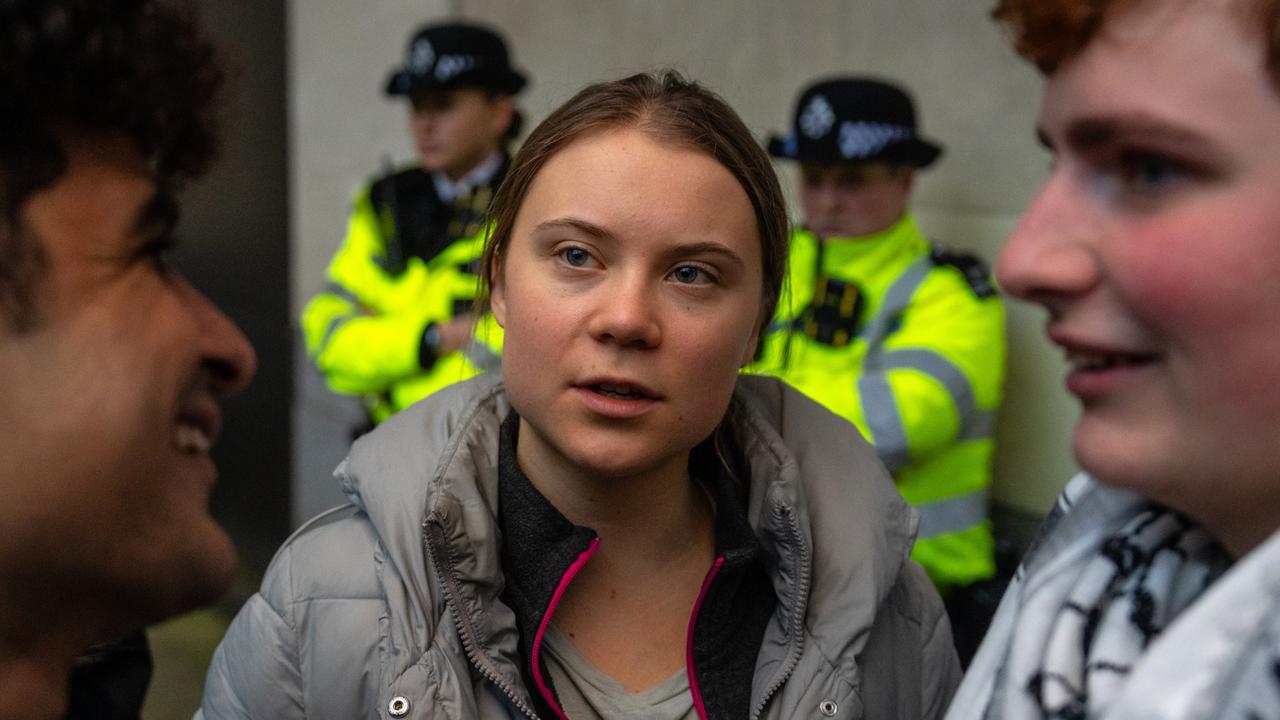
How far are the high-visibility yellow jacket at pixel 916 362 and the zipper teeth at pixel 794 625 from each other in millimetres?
1408

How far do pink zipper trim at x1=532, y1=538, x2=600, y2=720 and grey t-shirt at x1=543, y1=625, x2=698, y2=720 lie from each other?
2cm

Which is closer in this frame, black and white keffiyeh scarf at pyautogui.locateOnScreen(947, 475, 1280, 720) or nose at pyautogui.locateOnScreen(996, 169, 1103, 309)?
black and white keffiyeh scarf at pyautogui.locateOnScreen(947, 475, 1280, 720)

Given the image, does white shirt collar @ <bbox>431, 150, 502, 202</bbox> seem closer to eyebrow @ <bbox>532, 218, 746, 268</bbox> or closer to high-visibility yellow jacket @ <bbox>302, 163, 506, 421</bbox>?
high-visibility yellow jacket @ <bbox>302, 163, 506, 421</bbox>

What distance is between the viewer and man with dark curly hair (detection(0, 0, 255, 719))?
3.57 ft

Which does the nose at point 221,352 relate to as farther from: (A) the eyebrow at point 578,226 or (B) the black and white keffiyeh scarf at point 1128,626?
(B) the black and white keffiyeh scarf at point 1128,626

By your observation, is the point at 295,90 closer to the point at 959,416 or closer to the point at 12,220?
the point at 959,416

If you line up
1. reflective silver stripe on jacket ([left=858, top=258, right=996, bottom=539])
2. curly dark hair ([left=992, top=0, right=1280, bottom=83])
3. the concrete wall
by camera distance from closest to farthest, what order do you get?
curly dark hair ([left=992, top=0, right=1280, bottom=83]), reflective silver stripe on jacket ([left=858, top=258, right=996, bottom=539]), the concrete wall

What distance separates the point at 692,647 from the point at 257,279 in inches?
186

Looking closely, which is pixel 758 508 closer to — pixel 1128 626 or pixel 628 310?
pixel 628 310

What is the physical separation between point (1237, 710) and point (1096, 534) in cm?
40

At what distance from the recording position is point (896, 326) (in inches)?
142

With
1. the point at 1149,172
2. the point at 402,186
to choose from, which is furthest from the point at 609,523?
the point at 402,186

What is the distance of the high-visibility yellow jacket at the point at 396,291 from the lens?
155 inches

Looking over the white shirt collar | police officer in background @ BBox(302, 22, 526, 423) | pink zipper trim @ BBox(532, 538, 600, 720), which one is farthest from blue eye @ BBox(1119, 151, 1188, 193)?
the white shirt collar
